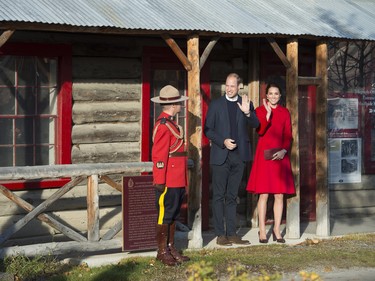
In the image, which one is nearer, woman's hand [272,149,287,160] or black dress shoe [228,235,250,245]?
black dress shoe [228,235,250,245]

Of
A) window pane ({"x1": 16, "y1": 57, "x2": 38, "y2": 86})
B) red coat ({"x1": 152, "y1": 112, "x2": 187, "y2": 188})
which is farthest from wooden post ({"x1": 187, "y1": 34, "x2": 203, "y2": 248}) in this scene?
window pane ({"x1": 16, "y1": 57, "x2": 38, "y2": 86})

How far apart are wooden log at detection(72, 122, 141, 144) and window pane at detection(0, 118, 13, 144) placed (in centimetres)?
84

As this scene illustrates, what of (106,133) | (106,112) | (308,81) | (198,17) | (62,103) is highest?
(198,17)

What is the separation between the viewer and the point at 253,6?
13.6m

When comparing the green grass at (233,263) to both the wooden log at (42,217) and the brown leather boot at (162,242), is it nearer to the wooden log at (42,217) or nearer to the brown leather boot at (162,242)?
the brown leather boot at (162,242)

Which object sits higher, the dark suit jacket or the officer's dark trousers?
the dark suit jacket

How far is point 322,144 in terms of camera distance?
43.9ft

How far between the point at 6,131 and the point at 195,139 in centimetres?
236

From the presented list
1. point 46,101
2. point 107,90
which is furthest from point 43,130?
point 107,90

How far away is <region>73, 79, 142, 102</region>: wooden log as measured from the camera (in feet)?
41.3

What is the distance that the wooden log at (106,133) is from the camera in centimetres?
1262

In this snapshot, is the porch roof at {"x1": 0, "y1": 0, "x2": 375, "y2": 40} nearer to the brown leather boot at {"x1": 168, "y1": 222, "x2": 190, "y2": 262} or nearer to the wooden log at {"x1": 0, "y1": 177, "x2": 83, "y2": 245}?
the wooden log at {"x1": 0, "y1": 177, "x2": 83, "y2": 245}

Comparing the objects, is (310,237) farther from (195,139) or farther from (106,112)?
(106,112)

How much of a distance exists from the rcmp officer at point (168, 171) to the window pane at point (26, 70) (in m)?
2.30
